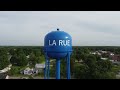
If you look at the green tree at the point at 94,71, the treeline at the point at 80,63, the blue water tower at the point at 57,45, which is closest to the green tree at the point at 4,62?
the treeline at the point at 80,63

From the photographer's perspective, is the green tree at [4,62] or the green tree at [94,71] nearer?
the green tree at [94,71]

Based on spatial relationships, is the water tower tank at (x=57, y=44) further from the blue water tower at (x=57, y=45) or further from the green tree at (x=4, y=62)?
the green tree at (x=4, y=62)

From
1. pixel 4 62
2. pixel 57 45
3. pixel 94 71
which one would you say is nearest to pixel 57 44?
pixel 57 45

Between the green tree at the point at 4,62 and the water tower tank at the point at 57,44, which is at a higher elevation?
the water tower tank at the point at 57,44

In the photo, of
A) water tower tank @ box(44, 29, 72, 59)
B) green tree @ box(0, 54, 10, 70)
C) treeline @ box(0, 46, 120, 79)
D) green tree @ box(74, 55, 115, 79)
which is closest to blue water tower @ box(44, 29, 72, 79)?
water tower tank @ box(44, 29, 72, 59)

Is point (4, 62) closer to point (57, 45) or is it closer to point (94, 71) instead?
point (94, 71)

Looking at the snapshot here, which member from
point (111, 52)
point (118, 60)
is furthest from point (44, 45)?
point (111, 52)

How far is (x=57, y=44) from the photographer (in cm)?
578

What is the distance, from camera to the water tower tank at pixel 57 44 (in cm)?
577
